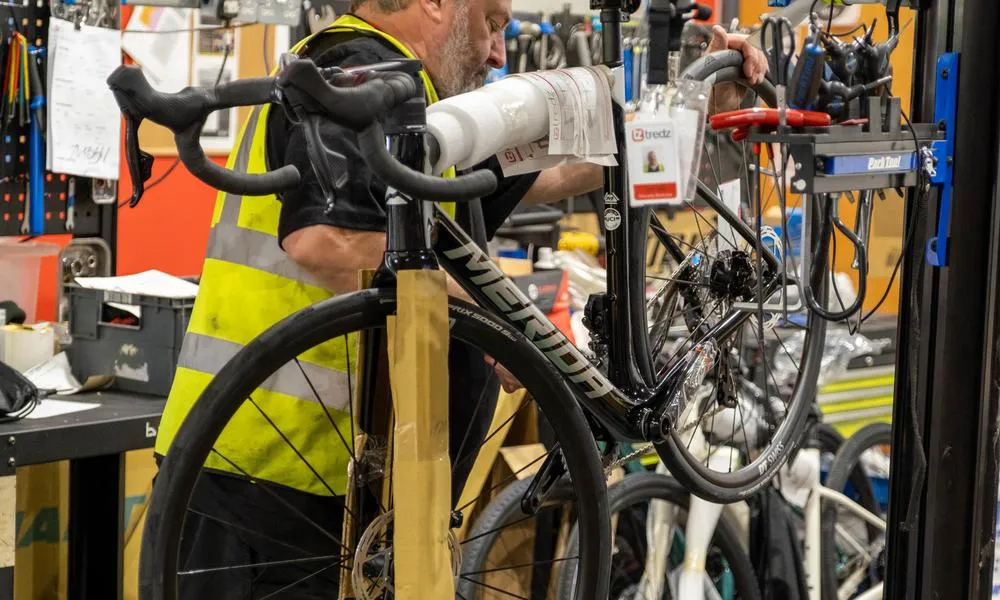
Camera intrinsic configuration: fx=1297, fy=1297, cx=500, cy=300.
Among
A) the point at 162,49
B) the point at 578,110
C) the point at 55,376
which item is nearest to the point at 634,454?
the point at 578,110

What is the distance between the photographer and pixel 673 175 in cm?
141

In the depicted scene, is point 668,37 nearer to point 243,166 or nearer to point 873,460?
point 243,166

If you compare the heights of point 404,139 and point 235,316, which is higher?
point 404,139

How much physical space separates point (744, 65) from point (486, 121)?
742 mm

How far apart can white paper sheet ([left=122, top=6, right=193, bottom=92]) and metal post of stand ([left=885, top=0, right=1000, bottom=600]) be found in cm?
285

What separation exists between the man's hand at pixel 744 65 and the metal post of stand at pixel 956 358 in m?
0.28

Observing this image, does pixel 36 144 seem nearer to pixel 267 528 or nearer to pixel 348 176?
pixel 267 528

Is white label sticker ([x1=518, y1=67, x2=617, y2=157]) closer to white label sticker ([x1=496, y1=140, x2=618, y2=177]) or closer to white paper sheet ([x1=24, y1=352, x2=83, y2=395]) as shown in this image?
white label sticker ([x1=496, y1=140, x2=618, y2=177])

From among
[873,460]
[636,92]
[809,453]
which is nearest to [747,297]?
[636,92]

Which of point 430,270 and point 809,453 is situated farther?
point 809,453

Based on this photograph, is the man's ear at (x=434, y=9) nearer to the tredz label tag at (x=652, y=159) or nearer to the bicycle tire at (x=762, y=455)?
the bicycle tire at (x=762, y=455)

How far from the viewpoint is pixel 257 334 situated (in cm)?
170

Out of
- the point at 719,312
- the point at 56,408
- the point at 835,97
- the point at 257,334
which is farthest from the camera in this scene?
the point at 56,408

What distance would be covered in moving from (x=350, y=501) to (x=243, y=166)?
53 cm
